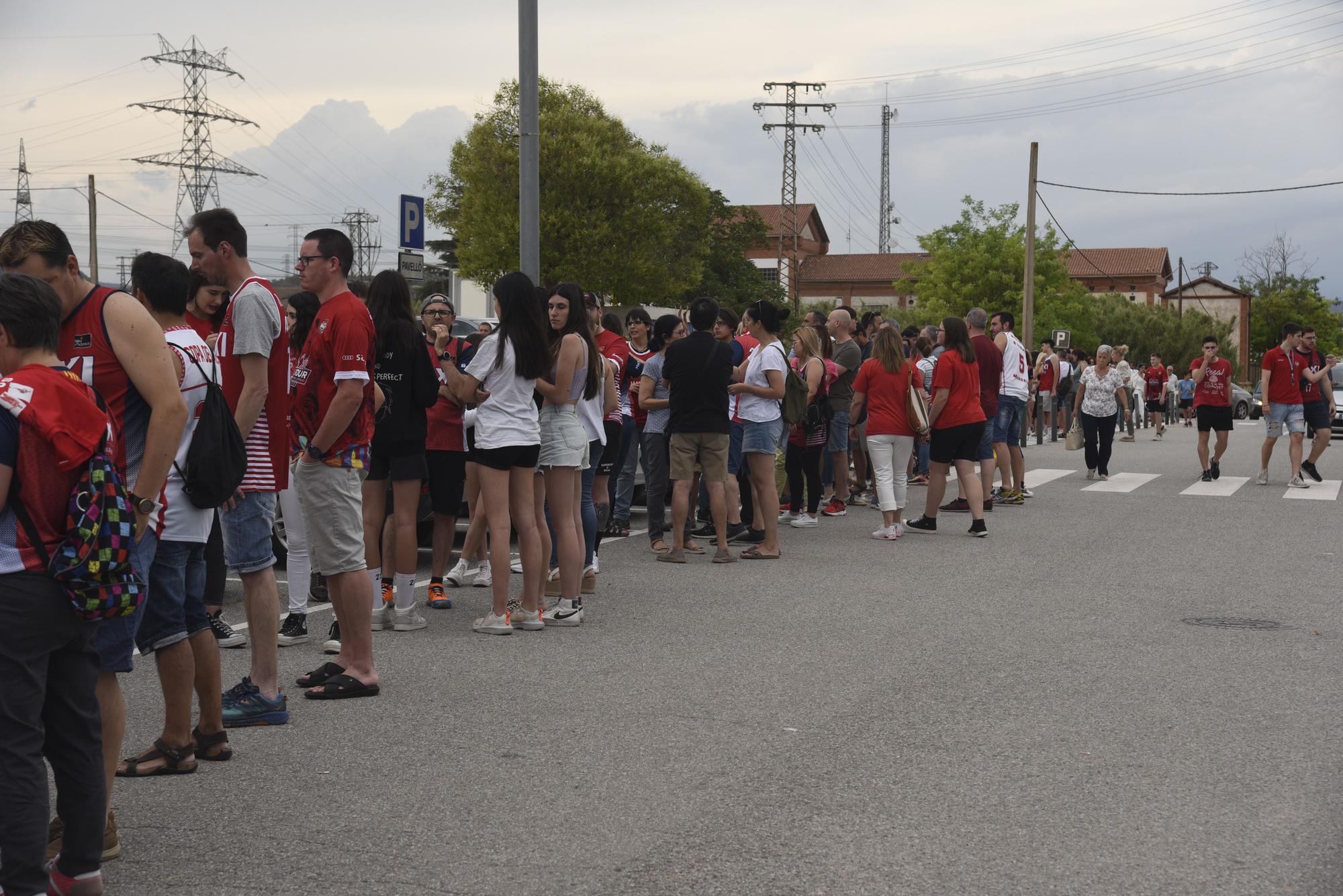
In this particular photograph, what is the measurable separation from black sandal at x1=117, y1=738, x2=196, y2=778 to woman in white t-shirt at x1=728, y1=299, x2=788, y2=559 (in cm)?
599

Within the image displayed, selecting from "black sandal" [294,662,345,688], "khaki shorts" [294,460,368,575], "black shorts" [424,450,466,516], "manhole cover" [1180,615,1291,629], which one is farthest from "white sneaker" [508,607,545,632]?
"manhole cover" [1180,615,1291,629]

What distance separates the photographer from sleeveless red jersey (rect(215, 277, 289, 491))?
5363 millimetres

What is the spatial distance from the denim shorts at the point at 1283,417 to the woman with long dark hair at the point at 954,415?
6.18m

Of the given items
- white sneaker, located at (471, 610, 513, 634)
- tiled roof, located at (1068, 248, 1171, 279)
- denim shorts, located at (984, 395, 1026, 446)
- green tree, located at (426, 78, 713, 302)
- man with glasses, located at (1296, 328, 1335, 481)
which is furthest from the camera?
tiled roof, located at (1068, 248, 1171, 279)

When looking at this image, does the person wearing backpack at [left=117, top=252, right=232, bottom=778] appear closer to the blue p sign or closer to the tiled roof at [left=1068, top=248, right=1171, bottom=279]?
the blue p sign

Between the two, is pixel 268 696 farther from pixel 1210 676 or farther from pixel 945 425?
pixel 945 425

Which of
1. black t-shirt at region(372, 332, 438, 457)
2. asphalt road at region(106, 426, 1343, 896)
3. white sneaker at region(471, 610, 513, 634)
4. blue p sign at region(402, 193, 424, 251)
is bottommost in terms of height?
asphalt road at region(106, 426, 1343, 896)

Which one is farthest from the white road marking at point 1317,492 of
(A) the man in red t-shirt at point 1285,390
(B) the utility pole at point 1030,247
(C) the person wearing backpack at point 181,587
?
(B) the utility pole at point 1030,247

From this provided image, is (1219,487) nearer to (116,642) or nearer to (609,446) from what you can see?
(609,446)

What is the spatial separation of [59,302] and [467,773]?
7.31 ft

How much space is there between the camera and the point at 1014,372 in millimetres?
14836

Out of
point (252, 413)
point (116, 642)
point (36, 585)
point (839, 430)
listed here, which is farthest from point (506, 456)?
point (839, 430)

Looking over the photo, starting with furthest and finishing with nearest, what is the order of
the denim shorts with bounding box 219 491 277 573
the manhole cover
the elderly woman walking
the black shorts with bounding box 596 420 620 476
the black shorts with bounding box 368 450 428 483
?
the elderly woman walking, the black shorts with bounding box 596 420 620 476, the manhole cover, the black shorts with bounding box 368 450 428 483, the denim shorts with bounding box 219 491 277 573

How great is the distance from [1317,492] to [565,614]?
39.5 feet
